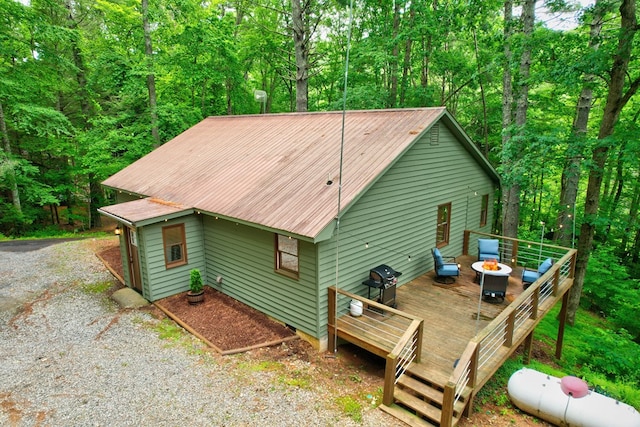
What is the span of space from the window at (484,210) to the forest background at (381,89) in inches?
34.3

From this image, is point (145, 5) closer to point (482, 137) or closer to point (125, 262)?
point (125, 262)

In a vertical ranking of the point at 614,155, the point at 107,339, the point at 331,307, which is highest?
the point at 614,155

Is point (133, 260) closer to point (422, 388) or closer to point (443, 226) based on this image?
point (422, 388)

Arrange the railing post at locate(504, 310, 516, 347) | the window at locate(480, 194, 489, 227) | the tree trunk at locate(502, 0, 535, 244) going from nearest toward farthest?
the railing post at locate(504, 310, 516, 347) → the tree trunk at locate(502, 0, 535, 244) → the window at locate(480, 194, 489, 227)

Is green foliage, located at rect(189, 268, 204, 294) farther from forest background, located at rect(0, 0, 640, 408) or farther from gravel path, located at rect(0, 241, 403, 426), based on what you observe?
forest background, located at rect(0, 0, 640, 408)

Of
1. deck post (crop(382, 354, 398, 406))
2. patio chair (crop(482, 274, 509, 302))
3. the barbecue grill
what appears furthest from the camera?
patio chair (crop(482, 274, 509, 302))

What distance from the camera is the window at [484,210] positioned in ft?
42.2

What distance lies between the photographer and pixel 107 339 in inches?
301

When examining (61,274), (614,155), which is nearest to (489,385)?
(614,155)

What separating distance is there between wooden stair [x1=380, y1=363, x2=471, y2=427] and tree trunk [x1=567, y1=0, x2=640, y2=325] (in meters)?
6.11

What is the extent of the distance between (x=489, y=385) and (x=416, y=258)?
372 centimetres

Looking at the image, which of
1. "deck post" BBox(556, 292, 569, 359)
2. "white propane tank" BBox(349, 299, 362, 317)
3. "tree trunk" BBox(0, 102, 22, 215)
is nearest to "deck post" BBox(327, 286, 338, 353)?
"white propane tank" BBox(349, 299, 362, 317)

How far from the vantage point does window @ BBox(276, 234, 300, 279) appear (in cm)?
780

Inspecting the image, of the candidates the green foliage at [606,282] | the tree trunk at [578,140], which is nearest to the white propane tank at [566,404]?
the tree trunk at [578,140]
